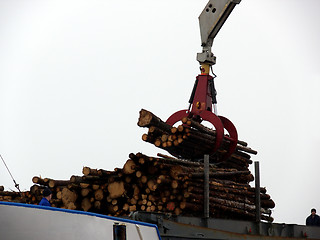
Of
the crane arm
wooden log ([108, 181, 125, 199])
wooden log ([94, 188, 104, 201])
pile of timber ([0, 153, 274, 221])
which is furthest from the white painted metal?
the crane arm

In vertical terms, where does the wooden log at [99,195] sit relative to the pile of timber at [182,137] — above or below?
below

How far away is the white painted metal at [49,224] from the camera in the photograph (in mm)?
6324

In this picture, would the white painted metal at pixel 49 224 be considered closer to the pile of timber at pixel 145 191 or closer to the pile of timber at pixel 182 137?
the pile of timber at pixel 145 191

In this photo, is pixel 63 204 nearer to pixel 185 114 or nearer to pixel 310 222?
pixel 185 114

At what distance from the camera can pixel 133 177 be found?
10.9m

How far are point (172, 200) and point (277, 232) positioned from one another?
223 cm

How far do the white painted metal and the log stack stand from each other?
11.5 ft

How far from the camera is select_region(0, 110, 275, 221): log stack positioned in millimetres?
10586

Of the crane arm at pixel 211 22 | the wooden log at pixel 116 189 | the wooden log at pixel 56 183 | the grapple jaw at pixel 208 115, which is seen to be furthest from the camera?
the crane arm at pixel 211 22

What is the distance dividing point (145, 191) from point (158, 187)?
0.36 meters

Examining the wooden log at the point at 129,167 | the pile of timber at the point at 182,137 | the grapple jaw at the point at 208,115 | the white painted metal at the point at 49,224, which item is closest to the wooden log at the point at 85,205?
the wooden log at the point at 129,167

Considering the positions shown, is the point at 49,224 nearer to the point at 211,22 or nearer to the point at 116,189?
the point at 116,189

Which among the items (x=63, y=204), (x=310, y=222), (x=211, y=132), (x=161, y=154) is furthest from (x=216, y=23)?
(x=63, y=204)

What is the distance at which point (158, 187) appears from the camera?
10.5 m
